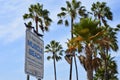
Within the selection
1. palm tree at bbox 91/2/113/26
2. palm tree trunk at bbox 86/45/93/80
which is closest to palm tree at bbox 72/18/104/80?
palm tree trunk at bbox 86/45/93/80

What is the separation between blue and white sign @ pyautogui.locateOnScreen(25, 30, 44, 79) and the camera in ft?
42.6

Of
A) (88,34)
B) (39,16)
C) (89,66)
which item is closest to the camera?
(88,34)

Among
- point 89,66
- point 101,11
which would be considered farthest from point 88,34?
point 101,11

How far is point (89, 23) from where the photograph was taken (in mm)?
27328

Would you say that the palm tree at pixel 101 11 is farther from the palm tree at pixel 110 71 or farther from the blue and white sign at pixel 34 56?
the blue and white sign at pixel 34 56

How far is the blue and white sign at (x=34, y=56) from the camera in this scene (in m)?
13.0

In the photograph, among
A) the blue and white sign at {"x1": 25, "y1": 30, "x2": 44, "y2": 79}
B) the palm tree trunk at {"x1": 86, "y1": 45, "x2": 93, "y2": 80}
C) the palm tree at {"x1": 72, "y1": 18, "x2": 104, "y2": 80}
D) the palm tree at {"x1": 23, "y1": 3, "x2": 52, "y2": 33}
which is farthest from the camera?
the palm tree at {"x1": 23, "y1": 3, "x2": 52, "y2": 33}

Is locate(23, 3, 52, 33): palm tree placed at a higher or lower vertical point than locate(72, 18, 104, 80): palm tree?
higher

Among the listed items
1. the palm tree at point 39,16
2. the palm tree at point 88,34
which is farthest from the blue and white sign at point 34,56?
the palm tree at point 39,16

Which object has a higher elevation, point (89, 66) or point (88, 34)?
point (88, 34)

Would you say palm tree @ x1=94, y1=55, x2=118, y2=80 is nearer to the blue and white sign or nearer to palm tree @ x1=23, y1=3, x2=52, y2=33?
palm tree @ x1=23, y1=3, x2=52, y2=33

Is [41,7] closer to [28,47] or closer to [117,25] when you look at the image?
[117,25]

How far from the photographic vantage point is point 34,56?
1380 centimetres

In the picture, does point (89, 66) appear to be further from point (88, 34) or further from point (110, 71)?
point (110, 71)
